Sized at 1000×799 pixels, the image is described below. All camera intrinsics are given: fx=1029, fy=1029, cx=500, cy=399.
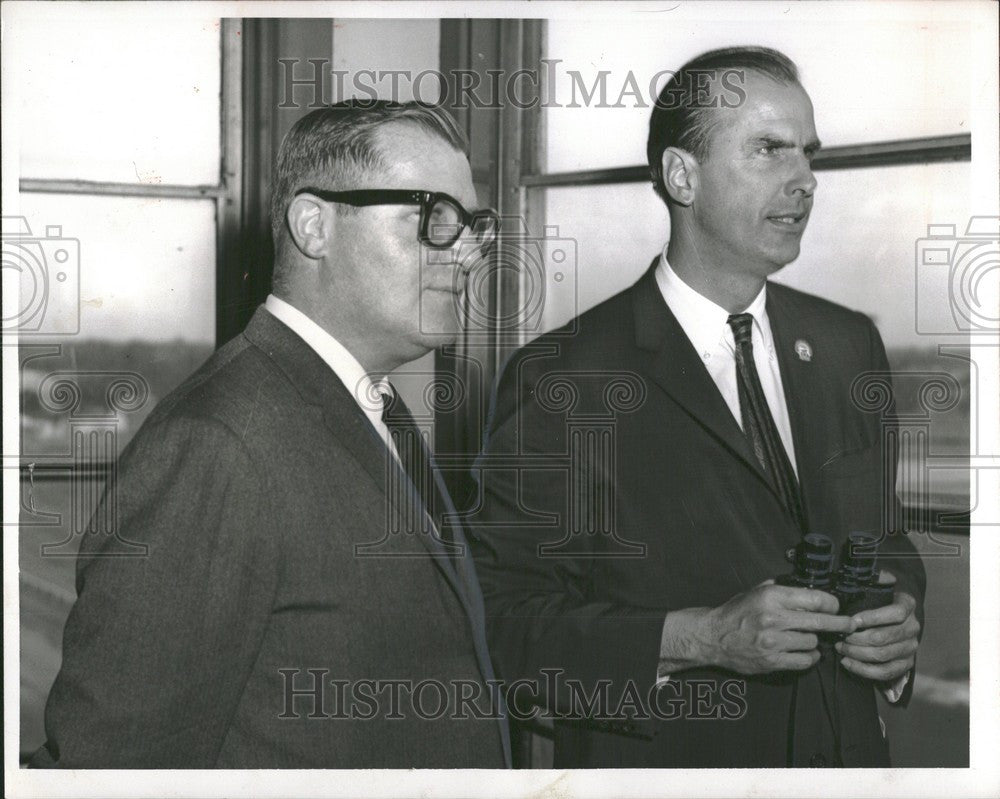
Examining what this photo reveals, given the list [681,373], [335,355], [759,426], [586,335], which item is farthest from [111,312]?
[759,426]

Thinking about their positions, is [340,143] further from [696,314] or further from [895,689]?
[895,689]

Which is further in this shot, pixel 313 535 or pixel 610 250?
pixel 610 250

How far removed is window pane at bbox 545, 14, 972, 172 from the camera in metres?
1.91

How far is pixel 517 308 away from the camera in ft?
6.22

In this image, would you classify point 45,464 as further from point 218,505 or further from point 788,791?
point 788,791

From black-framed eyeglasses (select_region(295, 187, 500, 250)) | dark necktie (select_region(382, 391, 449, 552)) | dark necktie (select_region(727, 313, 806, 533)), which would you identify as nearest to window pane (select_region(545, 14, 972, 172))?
black-framed eyeglasses (select_region(295, 187, 500, 250))

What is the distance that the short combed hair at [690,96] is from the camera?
188 cm

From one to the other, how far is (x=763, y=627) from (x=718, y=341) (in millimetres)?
515

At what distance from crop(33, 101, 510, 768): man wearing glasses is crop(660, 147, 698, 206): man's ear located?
13.3 inches

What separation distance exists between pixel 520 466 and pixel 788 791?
767mm

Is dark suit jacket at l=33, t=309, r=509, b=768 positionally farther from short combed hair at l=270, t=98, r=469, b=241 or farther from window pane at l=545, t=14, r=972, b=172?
window pane at l=545, t=14, r=972, b=172

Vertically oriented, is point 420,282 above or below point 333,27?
below

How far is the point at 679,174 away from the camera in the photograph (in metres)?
1.89

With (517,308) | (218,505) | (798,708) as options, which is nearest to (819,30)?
(517,308)
